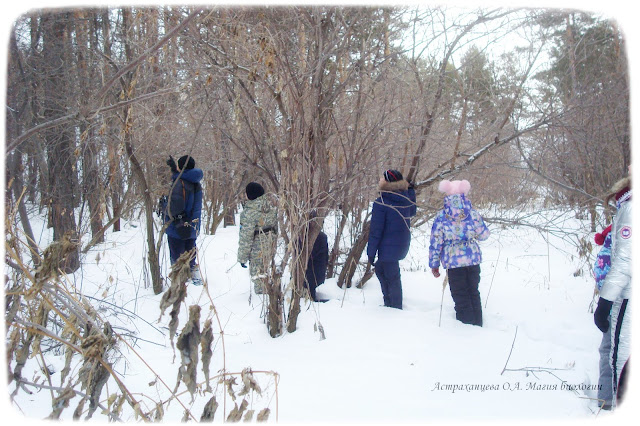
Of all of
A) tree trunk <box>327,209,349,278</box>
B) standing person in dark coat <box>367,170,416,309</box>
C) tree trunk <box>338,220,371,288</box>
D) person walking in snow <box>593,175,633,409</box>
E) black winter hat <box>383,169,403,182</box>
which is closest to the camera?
person walking in snow <box>593,175,633,409</box>

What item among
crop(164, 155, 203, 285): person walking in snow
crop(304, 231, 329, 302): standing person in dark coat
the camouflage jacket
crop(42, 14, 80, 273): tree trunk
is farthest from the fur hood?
crop(42, 14, 80, 273): tree trunk

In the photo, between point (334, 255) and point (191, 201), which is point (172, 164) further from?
point (334, 255)

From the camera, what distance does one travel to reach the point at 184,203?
17.5ft

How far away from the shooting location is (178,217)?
5320mm

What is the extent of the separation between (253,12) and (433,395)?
325 centimetres

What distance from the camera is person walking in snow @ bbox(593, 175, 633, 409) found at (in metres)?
2.44

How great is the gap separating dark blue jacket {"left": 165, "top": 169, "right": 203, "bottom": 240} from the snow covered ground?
731 mm

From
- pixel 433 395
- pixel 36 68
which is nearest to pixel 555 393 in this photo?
pixel 433 395

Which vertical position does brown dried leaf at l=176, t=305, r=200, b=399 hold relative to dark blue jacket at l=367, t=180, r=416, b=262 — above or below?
below

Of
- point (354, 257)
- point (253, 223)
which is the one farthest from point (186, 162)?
point (354, 257)

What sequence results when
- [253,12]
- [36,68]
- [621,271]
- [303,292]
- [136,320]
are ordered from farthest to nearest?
[36,68] → [136,320] → [253,12] → [303,292] → [621,271]

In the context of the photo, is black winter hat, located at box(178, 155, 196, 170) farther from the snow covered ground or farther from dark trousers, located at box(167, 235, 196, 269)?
the snow covered ground

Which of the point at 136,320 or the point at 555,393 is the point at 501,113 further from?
the point at 136,320

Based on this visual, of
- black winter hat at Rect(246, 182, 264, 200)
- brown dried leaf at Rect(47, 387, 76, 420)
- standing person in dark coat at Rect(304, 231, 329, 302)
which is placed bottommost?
Result: brown dried leaf at Rect(47, 387, 76, 420)
